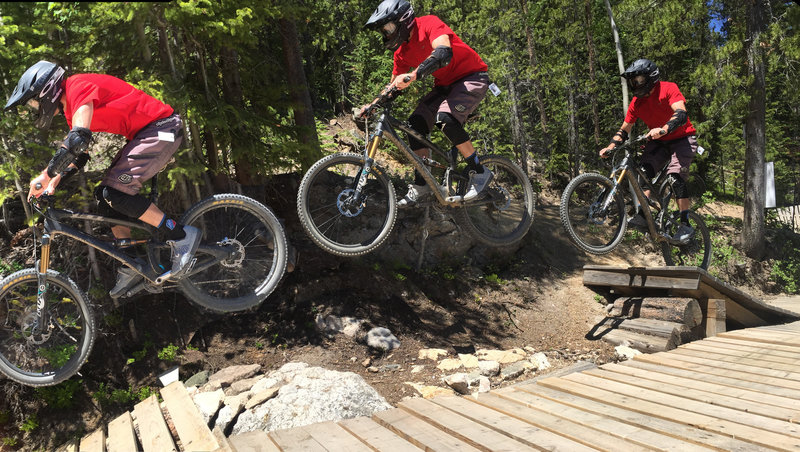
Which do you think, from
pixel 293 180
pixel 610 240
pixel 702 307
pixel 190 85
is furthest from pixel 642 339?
pixel 190 85

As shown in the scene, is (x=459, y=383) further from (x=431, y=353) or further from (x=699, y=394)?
(x=699, y=394)

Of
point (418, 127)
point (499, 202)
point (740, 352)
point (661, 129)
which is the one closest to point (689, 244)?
point (661, 129)

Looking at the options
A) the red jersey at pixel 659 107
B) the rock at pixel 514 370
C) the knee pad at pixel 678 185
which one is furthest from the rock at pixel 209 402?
the knee pad at pixel 678 185

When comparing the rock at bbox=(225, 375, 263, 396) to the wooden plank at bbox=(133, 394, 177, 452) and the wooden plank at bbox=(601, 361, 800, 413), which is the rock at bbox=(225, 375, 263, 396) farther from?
the wooden plank at bbox=(601, 361, 800, 413)

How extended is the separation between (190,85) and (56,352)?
12.8 feet

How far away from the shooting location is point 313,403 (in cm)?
554

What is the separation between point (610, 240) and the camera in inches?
295

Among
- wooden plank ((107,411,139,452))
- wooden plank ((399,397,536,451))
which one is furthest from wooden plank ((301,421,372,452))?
wooden plank ((107,411,139,452))

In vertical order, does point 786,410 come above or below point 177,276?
below

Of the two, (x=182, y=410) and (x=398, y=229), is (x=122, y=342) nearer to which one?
(x=182, y=410)

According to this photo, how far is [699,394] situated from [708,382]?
0.55m

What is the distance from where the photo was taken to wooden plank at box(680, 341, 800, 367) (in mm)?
5301

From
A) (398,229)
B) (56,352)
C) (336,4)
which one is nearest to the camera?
(56,352)

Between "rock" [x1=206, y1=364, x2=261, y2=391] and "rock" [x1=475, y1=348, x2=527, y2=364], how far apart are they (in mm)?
3482
